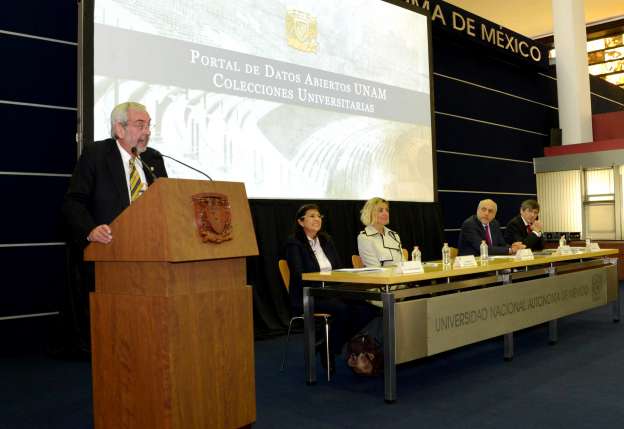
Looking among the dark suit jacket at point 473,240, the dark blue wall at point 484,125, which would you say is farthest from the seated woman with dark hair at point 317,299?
the dark blue wall at point 484,125

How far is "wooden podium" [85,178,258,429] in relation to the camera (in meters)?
1.80

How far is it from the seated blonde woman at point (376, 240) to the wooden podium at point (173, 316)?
2.29m

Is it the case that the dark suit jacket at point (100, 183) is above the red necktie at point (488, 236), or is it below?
above

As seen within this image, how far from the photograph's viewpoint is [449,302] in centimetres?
342

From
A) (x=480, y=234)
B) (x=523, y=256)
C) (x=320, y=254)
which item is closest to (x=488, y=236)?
(x=480, y=234)

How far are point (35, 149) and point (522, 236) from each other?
4443mm

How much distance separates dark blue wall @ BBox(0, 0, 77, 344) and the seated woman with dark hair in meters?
1.98

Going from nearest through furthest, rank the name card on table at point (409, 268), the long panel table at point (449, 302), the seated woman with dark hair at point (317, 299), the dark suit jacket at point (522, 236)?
1. the long panel table at point (449, 302)
2. the name card on table at point (409, 268)
3. the seated woman with dark hair at point (317, 299)
4. the dark suit jacket at point (522, 236)

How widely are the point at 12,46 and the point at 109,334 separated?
10.7 feet

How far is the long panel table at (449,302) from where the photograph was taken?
3117 mm

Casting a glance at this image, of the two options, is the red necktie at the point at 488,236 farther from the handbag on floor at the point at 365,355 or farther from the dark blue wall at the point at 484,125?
the dark blue wall at the point at 484,125

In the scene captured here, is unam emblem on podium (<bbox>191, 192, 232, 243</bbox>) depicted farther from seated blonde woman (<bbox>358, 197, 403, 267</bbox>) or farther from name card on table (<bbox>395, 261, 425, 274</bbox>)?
seated blonde woman (<bbox>358, 197, 403, 267</bbox>)

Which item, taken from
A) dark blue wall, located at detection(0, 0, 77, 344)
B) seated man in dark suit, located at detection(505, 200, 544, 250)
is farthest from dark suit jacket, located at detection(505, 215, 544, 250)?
dark blue wall, located at detection(0, 0, 77, 344)

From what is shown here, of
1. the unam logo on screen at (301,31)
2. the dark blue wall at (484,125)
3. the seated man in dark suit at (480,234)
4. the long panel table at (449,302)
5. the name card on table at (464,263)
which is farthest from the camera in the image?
the dark blue wall at (484,125)
